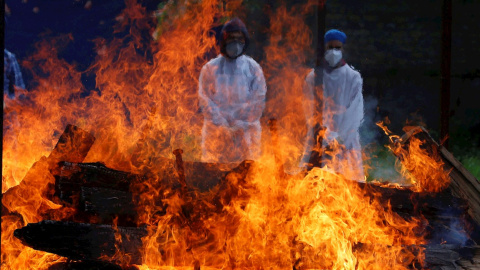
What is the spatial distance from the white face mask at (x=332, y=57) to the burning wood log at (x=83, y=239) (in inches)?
162

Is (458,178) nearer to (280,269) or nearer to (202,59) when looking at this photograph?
(280,269)

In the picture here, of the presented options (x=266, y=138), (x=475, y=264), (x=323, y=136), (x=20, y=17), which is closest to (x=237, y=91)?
(x=323, y=136)

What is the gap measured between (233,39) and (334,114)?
1.80 metres

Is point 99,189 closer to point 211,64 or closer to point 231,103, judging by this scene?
point 231,103

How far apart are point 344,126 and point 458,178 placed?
2380 millimetres

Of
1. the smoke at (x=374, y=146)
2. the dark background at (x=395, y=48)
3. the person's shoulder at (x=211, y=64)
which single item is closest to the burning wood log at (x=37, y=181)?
the person's shoulder at (x=211, y=64)

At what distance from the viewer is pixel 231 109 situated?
19.0 ft

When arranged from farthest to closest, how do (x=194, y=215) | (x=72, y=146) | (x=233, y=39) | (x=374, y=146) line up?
(x=374, y=146)
(x=233, y=39)
(x=72, y=146)
(x=194, y=215)

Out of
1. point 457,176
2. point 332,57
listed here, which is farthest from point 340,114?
point 457,176

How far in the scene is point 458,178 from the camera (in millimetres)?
3676

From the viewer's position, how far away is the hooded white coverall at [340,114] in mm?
5949

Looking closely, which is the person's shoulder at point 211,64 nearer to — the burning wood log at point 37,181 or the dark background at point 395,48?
the burning wood log at point 37,181

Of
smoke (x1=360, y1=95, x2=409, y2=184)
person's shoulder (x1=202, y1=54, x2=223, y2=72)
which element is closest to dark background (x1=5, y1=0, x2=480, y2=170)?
smoke (x1=360, y1=95, x2=409, y2=184)

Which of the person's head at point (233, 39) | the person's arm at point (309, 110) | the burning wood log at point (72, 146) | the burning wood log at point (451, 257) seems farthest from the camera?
the person's arm at point (309, 110)
